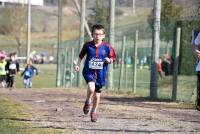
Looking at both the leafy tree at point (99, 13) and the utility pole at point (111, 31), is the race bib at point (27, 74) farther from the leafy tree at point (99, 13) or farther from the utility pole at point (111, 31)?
the leafy tree at point (99, 13)

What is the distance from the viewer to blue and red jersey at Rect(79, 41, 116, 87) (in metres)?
12.9

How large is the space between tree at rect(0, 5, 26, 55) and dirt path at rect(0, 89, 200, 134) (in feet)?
207

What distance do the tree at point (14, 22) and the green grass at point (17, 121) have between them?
63325 mm

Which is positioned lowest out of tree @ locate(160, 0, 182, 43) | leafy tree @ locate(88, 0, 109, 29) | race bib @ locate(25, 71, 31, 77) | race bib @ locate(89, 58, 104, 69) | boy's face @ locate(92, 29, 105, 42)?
race bib @ locate(25, 71, 31, 77)

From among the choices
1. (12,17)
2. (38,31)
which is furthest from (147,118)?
(38,31)

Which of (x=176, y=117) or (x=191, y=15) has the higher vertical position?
(x=191, y=15)

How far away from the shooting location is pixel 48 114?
1452cm

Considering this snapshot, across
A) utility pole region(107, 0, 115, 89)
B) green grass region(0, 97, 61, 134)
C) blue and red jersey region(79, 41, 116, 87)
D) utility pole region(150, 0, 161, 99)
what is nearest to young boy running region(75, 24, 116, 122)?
blue and red jersey region(79, 41, 116, 87)

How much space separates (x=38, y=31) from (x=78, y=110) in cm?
9915

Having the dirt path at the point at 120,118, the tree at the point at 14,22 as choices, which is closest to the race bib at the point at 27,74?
the dirt path at the point at 120,118

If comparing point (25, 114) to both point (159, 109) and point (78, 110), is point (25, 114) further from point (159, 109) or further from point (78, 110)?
point (159, 109)

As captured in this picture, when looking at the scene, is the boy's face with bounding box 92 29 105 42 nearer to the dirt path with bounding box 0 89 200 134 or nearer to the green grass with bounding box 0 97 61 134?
the dirt path with bounding box 0 89 200 134

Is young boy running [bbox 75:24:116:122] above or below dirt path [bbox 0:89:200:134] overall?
above

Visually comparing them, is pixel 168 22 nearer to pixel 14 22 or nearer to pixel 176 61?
pixel 176 61
